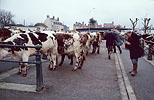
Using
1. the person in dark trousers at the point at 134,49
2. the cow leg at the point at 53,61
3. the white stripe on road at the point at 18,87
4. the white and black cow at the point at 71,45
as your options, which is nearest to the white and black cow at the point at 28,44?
the cow leg at the point at 53,61

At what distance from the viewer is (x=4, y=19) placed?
6750 cm

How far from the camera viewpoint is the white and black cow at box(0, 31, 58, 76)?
6.04 metres

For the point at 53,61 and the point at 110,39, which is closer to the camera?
the point at 53,61

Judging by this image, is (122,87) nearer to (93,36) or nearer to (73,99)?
(73,99)

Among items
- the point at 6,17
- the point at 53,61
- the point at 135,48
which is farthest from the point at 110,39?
the point at 6,17

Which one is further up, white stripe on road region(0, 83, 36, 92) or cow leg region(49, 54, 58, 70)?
cow leg region(49, 54, 58, 70)

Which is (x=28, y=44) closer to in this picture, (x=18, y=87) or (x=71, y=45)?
(x=18, y=87)

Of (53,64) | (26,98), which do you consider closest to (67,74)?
(53,64)

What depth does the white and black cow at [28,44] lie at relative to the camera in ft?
19.8

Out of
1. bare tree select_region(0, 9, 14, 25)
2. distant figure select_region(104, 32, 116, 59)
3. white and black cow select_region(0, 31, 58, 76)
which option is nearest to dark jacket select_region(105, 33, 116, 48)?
distant figure select_region(104, 32, 116, 59)

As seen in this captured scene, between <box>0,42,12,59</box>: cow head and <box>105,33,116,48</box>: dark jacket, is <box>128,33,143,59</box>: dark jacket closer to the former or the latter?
<box>105,33,116,48</box>: dark jacket

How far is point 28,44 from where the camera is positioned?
6445 millimetres

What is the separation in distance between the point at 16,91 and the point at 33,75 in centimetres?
187

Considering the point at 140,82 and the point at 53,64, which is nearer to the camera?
the point at 140,82
